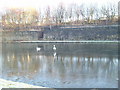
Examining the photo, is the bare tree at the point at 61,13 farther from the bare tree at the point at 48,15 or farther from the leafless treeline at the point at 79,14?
the bare tree at the point at 48,15

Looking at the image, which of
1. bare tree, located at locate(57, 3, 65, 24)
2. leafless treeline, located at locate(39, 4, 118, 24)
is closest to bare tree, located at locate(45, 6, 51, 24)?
leafless treeline, located at locate(39, 4, 118, 24)

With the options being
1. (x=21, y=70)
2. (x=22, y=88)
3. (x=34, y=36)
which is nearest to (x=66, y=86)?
(x=22, y=88)

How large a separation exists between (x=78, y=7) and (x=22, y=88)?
1369 inches

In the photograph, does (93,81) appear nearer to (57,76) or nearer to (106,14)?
(57,76)

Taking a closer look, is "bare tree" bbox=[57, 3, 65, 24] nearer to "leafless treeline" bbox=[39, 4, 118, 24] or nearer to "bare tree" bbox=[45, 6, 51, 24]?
"leafless treeline" bbox=[39, 4, 118, 24]

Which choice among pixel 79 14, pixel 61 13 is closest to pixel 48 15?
pixel 61 13

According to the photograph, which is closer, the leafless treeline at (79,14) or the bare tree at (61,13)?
the leafless treeline at (79,14)

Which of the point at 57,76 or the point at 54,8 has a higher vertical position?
the point at 54,8

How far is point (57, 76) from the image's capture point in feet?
30.3

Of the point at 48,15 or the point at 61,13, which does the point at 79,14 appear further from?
Result: the point at 48,15

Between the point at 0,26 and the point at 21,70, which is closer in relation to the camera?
the point at 21,70

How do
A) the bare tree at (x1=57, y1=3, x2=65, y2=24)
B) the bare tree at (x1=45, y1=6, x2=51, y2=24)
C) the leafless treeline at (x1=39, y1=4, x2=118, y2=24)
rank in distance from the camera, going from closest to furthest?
the leafless treeline at (x1=39, y1=4, x2=118, y2=24), the bare tree at (x1=57, y1=3, x2=65, y2=24), the bare tree at (x1=45, y1=6, x2=51, y2=24)

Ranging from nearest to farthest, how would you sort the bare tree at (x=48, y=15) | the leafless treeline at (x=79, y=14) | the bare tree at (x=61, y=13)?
the leafless treeline at (x=79, y=14) → the bare tree at (x=61, y=13) → the bare tree at (x=48, y=15)

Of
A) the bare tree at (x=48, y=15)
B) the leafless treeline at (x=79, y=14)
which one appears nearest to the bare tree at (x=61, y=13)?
the leafless treeline at (x=79, y=14)
